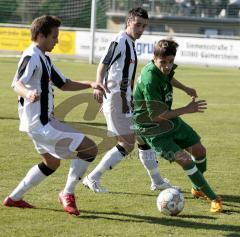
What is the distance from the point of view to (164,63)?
21.0ft

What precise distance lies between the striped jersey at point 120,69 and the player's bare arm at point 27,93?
1570 millimetres

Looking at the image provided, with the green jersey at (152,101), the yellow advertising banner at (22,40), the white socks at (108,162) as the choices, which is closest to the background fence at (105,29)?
the yellow advertising banner at (22,40)

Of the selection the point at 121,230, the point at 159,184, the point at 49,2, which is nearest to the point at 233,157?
the point at 159,184

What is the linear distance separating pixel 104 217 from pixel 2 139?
4572 millimetres

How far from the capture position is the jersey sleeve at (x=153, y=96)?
21.1 ft

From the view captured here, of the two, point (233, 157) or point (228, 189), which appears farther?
point (233, 157)

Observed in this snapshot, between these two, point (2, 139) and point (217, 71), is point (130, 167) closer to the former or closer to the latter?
point (2, 139)

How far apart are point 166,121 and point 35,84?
1.52 meters

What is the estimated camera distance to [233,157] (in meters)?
9.19

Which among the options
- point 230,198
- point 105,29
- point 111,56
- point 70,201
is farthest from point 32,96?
point 105,29

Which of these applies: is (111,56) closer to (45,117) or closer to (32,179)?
(45,117)

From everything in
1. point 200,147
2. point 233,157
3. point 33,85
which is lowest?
point 233,157

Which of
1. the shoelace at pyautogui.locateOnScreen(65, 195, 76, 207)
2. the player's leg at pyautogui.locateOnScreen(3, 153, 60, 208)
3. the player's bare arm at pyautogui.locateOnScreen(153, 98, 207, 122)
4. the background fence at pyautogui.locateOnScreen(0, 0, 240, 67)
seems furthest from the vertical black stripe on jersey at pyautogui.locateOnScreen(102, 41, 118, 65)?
the background fence at pyautogui.locateOnScreen(0, 0, 240, 67)

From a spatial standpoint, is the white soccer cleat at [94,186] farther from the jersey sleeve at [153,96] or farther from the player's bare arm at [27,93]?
the player's bare arm at [27,93]
